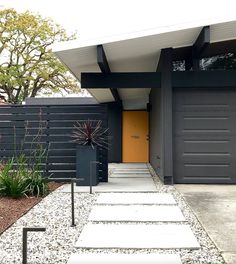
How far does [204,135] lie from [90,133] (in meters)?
2.41

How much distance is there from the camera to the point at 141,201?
614 centimetres

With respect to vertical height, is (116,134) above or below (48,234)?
above

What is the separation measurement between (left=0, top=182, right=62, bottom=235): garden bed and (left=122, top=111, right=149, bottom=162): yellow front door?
8.17m

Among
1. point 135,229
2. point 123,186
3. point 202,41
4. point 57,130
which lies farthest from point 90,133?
point 135,229

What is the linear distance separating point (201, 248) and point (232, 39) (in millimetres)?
5723

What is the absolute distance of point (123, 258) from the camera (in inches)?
134

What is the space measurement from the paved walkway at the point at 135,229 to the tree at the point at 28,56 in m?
21.8

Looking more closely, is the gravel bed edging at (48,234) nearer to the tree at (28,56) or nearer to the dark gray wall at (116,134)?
the dark gray wall at (116,134)

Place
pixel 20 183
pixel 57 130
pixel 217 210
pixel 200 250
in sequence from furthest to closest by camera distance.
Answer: pixel 57 130 < pixel 20 183 < pixel 217 210 < pixel 200 250

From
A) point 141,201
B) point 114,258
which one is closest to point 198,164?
point 141,201

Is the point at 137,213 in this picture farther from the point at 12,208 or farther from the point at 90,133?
the point at 90,133

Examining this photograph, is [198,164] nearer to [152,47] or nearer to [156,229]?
[152,47]

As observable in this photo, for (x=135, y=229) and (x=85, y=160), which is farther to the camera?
(x=85, y=160)

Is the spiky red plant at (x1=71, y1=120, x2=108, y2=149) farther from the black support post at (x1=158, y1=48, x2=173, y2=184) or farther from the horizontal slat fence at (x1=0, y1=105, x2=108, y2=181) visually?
the black support post at (x1=158, y1=48, x2=173, y2=184)
